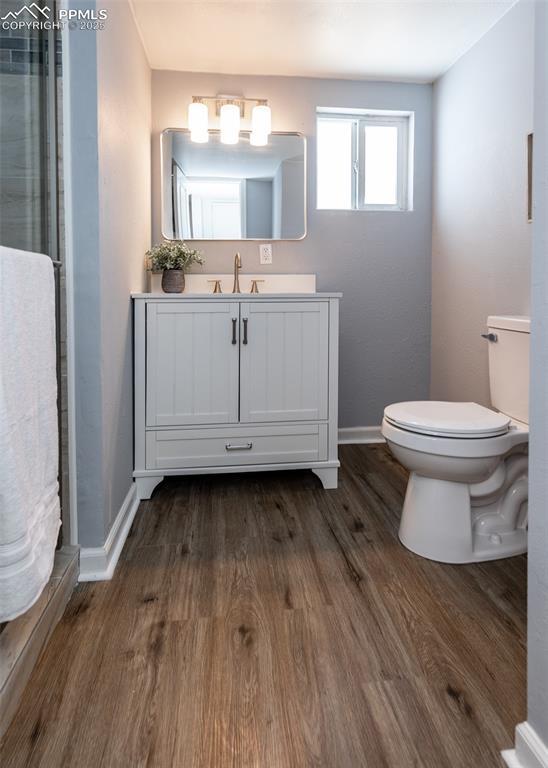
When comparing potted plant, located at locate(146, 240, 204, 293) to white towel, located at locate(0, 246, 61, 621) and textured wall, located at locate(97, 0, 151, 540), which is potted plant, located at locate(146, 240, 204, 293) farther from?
white towel, located at locate(0, 246, 61, 621)

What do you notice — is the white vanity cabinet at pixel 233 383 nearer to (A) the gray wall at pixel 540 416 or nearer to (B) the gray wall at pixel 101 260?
(B) the gray wall at pixel 101 260

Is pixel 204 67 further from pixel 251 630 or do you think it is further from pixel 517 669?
pixel 517 669

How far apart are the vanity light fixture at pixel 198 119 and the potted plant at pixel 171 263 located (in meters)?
0.63

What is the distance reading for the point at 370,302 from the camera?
3131mm

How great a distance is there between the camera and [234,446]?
2.40m

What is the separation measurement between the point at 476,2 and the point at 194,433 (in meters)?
2.14

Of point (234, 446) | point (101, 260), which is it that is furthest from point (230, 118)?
point (234, 446)

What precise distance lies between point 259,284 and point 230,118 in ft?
2.80

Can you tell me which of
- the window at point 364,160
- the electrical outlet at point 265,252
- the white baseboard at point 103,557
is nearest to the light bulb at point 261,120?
the window at point 364,160

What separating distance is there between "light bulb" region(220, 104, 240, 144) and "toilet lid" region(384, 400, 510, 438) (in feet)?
5.71

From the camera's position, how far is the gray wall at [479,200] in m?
2.25

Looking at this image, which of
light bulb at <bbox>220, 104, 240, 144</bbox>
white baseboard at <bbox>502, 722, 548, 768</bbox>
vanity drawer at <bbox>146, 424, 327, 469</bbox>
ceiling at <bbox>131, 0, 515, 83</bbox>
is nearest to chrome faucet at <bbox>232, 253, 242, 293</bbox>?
light bulb at <bbox>220, 104, 240, 144</bbox>

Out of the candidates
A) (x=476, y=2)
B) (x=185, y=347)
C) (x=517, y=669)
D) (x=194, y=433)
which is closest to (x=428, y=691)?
(x=517, y=669)

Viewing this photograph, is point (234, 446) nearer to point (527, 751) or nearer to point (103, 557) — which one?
point (103, 557)
